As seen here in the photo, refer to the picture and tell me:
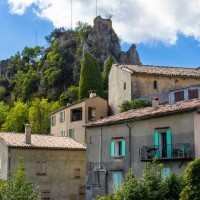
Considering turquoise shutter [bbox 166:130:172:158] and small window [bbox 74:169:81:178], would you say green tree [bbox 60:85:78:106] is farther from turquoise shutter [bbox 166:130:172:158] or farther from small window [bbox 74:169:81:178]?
turquoise shutter [bbox 166:130:172:158]

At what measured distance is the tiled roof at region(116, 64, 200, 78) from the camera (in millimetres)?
59200

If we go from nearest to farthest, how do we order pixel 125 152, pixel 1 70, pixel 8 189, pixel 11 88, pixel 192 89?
pixel 8 189 → pixel 125 152 → pixel 192 89 → pixel 11 88 → pixel 1 70

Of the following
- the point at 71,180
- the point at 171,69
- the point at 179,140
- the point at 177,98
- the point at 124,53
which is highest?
the point at 124,53

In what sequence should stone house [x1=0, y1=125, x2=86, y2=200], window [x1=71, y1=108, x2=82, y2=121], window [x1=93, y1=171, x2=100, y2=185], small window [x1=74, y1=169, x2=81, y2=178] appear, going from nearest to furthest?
1. window [x1=93, y1=171, x2=100, y2=185]
2. stone house [x1=0, y1=125, x2=86, y2=200]
3. small window [x1=74, y1=169, x2=81, y2=178]
4. window [x1=71, y1=108, x2=82, y2=121]

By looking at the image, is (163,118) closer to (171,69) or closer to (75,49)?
(171,69)

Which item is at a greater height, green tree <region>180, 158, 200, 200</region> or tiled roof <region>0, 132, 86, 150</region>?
tiled roof <region>0, 132, 86, 150</region>

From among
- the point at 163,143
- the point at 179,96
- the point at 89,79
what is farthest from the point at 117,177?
the point at 89,79

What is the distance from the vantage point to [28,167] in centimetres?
4312

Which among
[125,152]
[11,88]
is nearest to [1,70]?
[11,88]

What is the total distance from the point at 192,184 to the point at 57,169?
2423cm

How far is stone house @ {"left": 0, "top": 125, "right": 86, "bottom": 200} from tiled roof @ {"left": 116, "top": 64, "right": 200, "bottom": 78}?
16.5 metres

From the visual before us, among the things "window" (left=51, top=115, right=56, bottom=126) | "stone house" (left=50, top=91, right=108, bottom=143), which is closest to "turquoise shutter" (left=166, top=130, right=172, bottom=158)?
"stone house" (left=50, top=91, right=108, bottom=143)

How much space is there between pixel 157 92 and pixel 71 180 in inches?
778

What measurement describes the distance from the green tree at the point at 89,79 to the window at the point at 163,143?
49.6 meters
